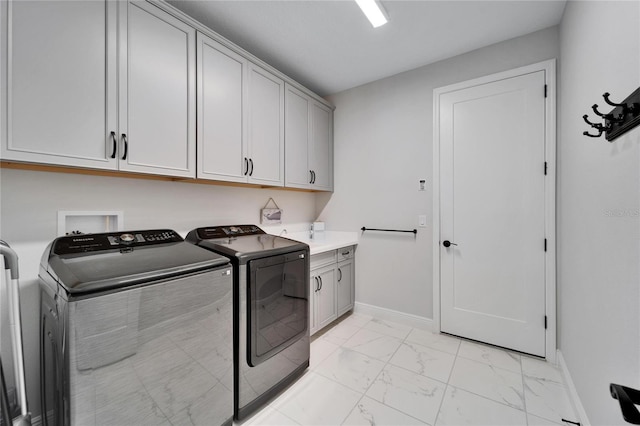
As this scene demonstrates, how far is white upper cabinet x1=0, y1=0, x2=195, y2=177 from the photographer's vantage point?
1203 millimetres

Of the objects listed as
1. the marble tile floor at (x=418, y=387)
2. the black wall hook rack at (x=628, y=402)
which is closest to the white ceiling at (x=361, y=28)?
the black wall hook rack at (x=628, y=402)

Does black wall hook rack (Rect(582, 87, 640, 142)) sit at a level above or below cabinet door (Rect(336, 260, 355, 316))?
above

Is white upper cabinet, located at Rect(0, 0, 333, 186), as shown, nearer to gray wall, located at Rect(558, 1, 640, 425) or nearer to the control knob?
the control knob

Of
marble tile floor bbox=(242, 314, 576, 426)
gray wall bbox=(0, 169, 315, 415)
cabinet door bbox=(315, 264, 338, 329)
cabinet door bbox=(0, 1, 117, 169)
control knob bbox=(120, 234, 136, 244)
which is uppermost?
cabinet door bbox=(0, 1, 117, 169)

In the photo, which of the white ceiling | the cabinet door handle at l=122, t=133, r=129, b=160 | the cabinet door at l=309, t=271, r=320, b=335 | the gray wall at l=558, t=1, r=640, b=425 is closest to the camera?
the gray wall at l=558, t=1, r=640, b=425

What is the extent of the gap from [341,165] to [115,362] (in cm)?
277

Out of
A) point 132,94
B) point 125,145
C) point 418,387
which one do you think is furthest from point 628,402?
point 132,94

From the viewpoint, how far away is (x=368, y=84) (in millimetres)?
3062

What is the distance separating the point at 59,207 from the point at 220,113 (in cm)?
116

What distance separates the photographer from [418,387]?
185cm

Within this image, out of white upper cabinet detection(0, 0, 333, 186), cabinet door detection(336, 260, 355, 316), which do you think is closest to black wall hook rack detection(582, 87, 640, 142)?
white upper cabinet detection(0, 0, 333, 186)

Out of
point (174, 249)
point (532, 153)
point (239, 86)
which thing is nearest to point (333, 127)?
point (239, 86)

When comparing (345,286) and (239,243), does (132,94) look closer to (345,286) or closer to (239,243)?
(239,243)

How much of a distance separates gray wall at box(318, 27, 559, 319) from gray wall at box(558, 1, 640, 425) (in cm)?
92
